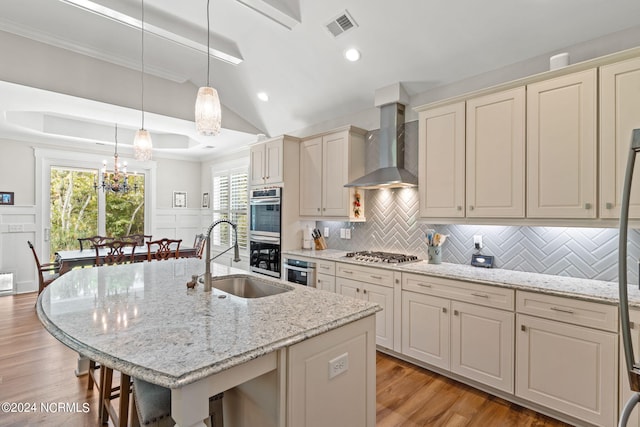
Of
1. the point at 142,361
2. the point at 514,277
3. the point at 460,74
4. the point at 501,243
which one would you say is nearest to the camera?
the point at 142,361

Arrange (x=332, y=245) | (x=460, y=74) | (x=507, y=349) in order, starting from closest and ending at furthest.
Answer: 1. (x=507, y=349)
2. (x=460, y=74)
3. (x=332, y=245)

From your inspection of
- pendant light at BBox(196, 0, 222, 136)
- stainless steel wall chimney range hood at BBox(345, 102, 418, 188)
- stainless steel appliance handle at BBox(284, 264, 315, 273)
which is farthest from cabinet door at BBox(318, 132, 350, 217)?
pendant light at BBox(196, 0, 222, 136)

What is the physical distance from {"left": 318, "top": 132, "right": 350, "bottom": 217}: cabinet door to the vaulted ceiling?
21.2 inches

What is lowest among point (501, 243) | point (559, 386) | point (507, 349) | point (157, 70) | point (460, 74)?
point (559, 386)

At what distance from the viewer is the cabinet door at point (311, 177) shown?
13.3 feet

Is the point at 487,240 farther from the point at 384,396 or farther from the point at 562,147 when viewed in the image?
the point at 384,396

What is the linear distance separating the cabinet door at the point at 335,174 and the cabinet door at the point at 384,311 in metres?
0.99

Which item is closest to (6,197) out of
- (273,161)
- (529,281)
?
(273,161)

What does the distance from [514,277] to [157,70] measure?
4643 mm

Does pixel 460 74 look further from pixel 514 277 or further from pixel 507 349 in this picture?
pixel 507 349

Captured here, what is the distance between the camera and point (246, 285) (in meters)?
2.31

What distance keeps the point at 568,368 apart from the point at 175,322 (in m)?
2.43

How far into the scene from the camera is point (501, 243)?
284 cm

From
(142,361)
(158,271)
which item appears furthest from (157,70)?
(142,361)
